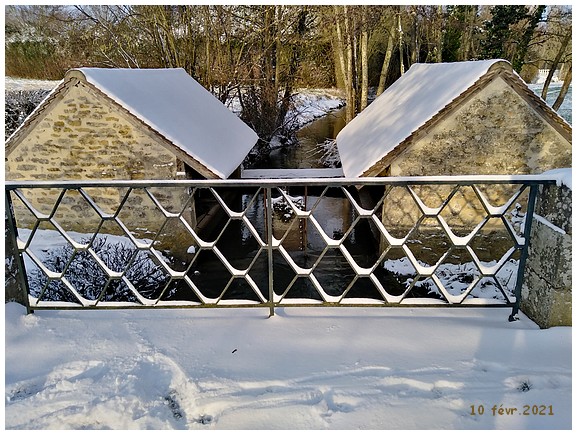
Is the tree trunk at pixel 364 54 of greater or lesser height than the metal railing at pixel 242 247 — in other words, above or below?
above

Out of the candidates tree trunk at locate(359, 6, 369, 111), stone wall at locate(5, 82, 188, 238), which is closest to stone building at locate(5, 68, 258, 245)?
stone wall at locate(5, 82, 188, 238)

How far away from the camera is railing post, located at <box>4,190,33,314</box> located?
8.65ft

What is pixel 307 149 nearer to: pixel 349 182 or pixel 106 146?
pixel 106 146

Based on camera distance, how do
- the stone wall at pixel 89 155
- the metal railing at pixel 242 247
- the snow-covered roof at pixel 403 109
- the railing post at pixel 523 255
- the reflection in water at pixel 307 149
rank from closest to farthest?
the railing post at pixel 523 255 → the metal railing at pixel 242 247 → the snow-covered roof at pixel 403 109 → the stone wall at pixel 89 155 → the reflection in water at pixel 307 149

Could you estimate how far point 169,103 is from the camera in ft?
30.5

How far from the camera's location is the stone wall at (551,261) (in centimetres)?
236

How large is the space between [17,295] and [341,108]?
2778 cm

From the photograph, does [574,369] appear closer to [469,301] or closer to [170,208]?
[469,301]

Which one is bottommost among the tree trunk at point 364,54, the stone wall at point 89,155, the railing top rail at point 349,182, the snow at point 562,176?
the stone wall at point 89,155

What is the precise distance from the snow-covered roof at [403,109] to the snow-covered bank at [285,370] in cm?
529

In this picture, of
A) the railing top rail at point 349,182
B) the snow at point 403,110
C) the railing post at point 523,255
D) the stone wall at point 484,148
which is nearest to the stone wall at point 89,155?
the snow at point 403,110

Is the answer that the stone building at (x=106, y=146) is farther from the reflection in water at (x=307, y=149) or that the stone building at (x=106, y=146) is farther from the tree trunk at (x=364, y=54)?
the tree trunk at (x=364, y=54)

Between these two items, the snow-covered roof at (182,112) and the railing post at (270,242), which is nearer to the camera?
the railing post at (270,242)

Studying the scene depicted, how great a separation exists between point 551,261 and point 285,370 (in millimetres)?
1725
